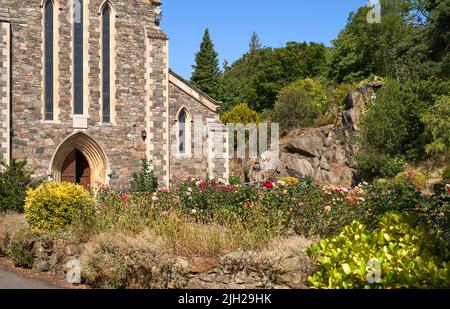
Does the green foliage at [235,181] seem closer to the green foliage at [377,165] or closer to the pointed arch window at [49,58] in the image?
the pointed arch window at [49,58]

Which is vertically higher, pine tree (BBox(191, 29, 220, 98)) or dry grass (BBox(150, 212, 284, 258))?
pine tree (BBox(191, 29, 220, 98))

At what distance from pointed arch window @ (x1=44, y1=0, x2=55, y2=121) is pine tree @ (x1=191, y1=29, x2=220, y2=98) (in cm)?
3305

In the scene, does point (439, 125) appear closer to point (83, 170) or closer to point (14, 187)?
point (83, 170)

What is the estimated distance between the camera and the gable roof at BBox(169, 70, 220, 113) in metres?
22.2

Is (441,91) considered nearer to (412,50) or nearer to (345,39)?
(412,50)

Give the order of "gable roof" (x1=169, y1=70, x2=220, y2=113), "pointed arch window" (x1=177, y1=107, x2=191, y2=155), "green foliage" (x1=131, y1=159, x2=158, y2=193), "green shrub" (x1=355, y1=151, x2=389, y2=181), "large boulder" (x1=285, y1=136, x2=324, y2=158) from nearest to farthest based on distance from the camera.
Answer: "green foliage" (x1=131, y1=159, x2=158, y2=193) < "gable roof" (x1=169, y1=70, x2=220, y2=113) < "pointed arch window" (x1=177, y1=107, x2=191, y2=155) < "green shrub" (x1=355, y1=151, x2=389, y2=181) < "large boulder" (x1=285, y1=136, x2=324, y2=158)

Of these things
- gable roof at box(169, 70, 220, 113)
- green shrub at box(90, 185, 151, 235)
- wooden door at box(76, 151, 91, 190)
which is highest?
gable roof at box(169, 70, 220, 113)

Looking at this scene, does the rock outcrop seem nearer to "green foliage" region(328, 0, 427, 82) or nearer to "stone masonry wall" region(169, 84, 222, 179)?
"green foliage" region(328, 0, 427, 82)

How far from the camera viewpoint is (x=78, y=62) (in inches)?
806

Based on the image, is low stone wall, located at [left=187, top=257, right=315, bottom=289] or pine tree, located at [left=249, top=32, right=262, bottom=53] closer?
low stone wall, located at [left=187, top=257, right=315, bottom=289]

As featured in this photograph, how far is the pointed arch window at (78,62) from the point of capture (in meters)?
20.4

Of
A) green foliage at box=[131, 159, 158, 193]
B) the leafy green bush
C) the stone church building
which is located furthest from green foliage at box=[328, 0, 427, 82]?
the leafy green bush

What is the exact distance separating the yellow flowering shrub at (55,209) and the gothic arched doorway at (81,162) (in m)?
8.25
